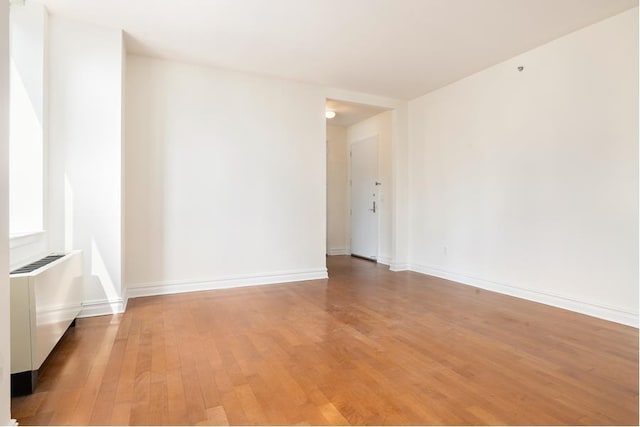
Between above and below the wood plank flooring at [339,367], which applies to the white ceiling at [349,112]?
above

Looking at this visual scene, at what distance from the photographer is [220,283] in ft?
13.8

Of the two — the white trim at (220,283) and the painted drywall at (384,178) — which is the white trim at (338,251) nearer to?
the painted drywall at (384,178)

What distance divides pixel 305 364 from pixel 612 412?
159cm

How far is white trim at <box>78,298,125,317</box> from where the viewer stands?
3117 millimetres

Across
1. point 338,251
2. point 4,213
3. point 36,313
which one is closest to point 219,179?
point 36,313

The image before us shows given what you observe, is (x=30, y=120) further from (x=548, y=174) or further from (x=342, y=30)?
(x=548, y=174)

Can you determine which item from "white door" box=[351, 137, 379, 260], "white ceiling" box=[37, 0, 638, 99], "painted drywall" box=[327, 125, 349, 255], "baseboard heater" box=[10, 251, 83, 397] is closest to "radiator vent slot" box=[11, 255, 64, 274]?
"baseboard heater" box=[10, 251, 83, 397]

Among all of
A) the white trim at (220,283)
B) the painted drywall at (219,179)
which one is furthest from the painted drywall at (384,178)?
the white trim at (220,283)

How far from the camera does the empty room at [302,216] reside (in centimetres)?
185

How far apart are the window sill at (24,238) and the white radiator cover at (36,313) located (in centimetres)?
25

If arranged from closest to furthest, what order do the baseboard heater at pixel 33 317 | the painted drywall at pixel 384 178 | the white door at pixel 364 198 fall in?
1. the baseboard heater at pixel 33 317
2. the painted drywall at pixel 384 178
3. the white door at pixel 364 198

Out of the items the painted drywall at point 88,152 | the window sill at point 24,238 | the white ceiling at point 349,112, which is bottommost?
the window sill at point 24,238

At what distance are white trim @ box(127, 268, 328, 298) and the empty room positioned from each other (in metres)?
0.03

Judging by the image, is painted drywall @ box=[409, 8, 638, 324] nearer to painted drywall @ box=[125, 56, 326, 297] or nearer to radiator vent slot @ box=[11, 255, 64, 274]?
painted drywall @ box=[125, 56, 326, 297]
